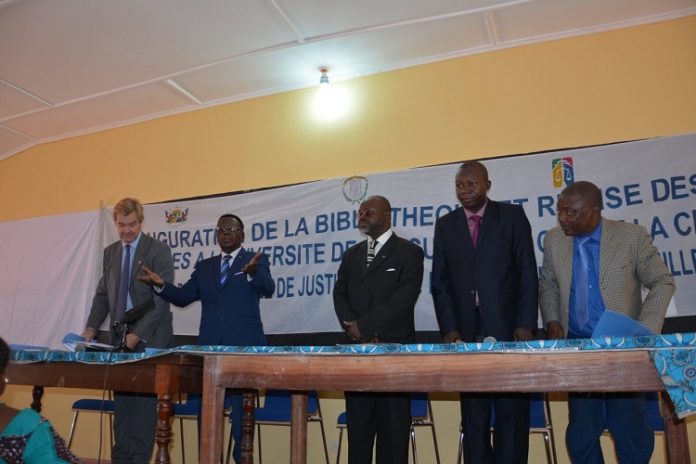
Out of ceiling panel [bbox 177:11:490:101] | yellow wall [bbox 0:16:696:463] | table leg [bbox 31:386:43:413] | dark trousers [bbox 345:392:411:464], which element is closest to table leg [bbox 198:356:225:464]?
dark trousers [bbox 345:392:411:464]

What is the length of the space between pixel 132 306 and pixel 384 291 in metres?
1.65

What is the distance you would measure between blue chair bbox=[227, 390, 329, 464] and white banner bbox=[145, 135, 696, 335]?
574 millimetres

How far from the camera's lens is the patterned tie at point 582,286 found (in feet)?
9.20

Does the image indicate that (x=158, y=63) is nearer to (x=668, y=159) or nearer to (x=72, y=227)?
(x=72, y=227)

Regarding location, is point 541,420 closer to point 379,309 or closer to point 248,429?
point 379,309

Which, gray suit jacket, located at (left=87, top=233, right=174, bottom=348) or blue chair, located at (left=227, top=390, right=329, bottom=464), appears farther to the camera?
blue chair, located at (left=227, top=390, right=329, bottom=464)

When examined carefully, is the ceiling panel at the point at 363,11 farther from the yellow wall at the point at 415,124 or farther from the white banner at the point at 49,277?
the white banner at the point at 49,277

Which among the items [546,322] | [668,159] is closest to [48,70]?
[546,322]

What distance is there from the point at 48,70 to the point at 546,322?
4.34 meters

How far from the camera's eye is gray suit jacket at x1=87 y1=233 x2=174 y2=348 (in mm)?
3695

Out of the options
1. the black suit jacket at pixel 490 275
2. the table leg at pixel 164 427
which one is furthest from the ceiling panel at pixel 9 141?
the black suit jacket at pixel 490 275

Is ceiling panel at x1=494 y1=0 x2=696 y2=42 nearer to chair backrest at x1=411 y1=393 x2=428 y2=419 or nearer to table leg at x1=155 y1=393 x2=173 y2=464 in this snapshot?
chair backrest at x1=411 y1=393 x2=428 y2=419

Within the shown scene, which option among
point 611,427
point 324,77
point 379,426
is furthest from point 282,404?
point 324,77

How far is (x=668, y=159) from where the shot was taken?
3.80 meters
